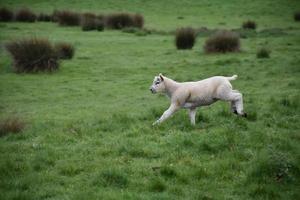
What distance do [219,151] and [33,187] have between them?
12.3 ft

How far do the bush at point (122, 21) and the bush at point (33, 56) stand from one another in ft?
52.8

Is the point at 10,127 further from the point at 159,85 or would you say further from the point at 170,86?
the point at 170,86

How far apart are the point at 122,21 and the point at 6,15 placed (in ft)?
32.7

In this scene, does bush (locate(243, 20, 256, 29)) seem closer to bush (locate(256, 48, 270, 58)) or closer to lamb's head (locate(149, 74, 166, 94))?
bush (locate(256, 48, 270, 58))

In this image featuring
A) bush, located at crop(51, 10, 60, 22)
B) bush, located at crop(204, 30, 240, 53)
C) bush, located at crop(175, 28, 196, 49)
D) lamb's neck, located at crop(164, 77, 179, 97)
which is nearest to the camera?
lamb's neck, located at crop(164, 77, 179, 97)

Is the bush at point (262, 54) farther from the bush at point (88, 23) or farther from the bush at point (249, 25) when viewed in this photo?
the bush at point (88, 23)

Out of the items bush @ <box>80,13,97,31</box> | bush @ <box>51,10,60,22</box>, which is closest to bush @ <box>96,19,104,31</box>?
bush @ <box>80,13,97,31</box>

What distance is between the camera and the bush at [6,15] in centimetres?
4419

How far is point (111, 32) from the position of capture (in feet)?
128

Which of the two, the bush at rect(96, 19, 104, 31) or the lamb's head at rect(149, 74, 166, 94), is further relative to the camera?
the bush at rect(96, 19, 104, 31)

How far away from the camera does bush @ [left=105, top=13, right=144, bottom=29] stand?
4170 centimetres

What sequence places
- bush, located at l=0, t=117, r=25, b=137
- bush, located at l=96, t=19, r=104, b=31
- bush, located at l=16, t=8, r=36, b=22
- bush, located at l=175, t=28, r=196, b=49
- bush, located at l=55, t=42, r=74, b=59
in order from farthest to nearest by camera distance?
bush, located at l=16, t=8, r=36, b=22 → bush, located at l=96, t=19, r=104, b=31 → bush, located at l=175, t=28, r=196, b=49 → bush, located at l=55, t=42, r=74, b=59 → bush, located at l=0, t=117, r=25, b=137

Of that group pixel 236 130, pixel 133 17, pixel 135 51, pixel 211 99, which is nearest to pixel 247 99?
pixel 211 99

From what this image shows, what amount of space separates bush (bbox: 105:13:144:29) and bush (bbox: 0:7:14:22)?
8.59m
